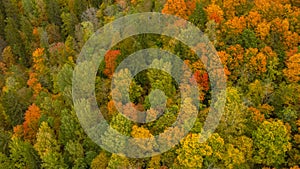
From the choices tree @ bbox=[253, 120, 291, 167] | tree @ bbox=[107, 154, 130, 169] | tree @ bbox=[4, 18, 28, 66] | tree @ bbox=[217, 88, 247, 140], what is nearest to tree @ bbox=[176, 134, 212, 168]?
tree @ bbox=[217, 88, 247, 140]

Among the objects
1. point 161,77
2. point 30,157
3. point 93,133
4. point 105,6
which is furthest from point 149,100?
point 105,6

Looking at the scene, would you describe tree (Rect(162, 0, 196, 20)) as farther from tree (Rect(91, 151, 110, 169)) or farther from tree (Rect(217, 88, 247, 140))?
tree (Rect(91, 151, 110, 169))

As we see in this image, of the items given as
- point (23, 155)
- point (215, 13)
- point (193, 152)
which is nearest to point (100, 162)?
point (193, 152)

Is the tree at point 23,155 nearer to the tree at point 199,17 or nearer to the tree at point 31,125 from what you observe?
the tree at point 31,125

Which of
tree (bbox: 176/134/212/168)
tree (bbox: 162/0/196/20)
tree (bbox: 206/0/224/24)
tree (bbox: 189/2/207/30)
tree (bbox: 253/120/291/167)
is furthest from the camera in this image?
tree (bbox: 162/0/196/20)

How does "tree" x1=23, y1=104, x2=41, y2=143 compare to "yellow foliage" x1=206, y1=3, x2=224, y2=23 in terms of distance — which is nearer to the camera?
"tree" x1=23, y1=104, x2=41, y2=143

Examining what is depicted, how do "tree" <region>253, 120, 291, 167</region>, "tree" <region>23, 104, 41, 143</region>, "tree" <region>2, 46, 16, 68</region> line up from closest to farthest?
"tree" <region>253, 120, 291, 167</region>
"tree" <region>23, 104, 41, 143</region>
"tree" <region>2, 46, 16, 68</region>
